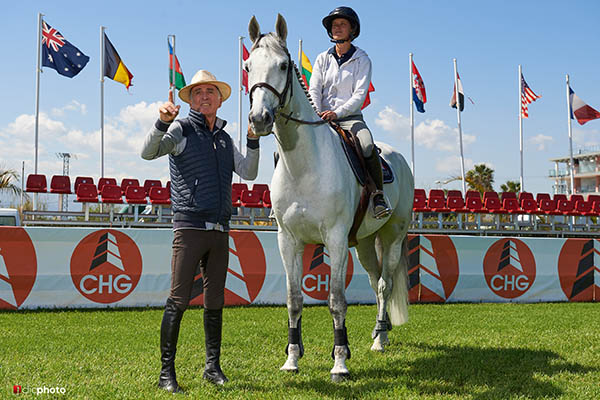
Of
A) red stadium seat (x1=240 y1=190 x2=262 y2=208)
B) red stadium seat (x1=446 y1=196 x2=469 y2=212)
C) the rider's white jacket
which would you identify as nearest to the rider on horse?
the rider's white jacket

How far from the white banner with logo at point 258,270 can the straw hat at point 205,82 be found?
17.6 ft

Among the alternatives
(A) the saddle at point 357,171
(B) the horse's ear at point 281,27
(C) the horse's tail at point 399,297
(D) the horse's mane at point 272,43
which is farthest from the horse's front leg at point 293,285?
(C) the horse's tail at point 399,297

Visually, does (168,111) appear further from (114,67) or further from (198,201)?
(114,67)

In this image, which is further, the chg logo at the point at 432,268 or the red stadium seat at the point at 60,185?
the red stadium seat at the point at 60,185

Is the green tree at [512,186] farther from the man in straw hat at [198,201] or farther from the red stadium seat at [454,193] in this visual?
the man in straw hat at [198,201]

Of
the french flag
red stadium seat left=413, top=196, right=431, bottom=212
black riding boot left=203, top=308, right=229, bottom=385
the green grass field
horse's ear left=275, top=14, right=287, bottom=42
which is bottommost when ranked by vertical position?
the green grass field

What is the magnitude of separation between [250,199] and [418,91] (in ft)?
39.7

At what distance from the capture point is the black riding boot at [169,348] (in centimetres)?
406

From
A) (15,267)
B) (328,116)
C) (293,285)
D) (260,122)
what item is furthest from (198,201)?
(15,267)

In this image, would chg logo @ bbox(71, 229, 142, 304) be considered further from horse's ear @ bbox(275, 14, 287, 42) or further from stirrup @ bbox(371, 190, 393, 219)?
horse's ear @ bbox(275, 14, 287, 42)

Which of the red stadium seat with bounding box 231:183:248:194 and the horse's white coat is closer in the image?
the horse's white coat

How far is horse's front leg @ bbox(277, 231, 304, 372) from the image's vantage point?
474 cm

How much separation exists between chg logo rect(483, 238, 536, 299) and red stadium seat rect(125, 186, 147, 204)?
40.6ft

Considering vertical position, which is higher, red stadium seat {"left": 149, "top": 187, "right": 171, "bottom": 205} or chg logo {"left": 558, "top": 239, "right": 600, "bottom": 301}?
red stadium seat {"left": 149, "top": 187, "right": 171, "bottom": 205}
